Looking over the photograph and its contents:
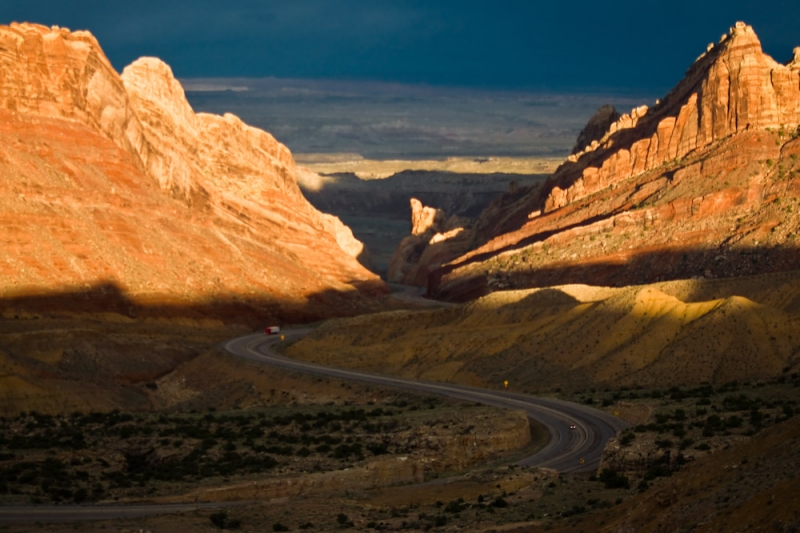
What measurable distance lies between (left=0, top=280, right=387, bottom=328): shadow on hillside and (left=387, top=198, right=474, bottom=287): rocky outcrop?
26740mm

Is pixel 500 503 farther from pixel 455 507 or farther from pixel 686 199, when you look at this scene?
pixel 686 199

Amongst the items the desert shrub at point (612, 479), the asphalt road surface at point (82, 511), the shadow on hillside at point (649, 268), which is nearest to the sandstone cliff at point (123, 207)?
the shadow on hillside at point (649, 268)

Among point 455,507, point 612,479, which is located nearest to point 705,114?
point 612,479

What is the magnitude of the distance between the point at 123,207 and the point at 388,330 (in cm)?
2778

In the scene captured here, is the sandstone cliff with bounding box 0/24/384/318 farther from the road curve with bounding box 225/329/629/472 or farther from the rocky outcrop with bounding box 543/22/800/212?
the rocky outcrop with bounding box 543/22/800/212

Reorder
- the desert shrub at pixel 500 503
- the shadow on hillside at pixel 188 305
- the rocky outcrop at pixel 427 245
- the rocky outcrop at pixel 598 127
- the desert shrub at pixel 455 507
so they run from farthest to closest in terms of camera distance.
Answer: the rocky outcrop at pixel 598 127 → the rocky outcrop at pixel 427 245 → the shadow on hillside at pixel 188 305 → the desert shrub at pixel 500 503 → the desert shrub at pixel 455 507

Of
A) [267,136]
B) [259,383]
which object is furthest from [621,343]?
[267,136]

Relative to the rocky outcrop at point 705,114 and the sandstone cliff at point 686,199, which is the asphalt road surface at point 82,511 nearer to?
the sandstone cliff at point 686,199

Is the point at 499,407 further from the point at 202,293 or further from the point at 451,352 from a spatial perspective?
the point at 202,293

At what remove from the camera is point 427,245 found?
152500mm

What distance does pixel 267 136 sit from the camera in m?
152

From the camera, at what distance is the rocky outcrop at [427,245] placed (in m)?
144

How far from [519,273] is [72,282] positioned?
3556 cm

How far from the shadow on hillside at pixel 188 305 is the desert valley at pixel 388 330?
204mm
